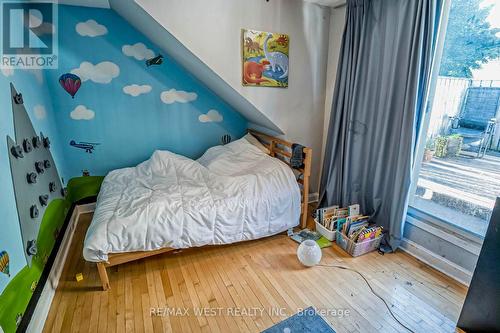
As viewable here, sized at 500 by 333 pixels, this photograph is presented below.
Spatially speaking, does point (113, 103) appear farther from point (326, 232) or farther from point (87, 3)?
point (326, 232)

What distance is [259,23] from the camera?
7.55 feet

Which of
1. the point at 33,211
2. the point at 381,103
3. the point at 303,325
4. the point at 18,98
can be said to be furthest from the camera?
the point at 381,103

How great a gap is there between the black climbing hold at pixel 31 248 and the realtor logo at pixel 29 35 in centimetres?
117

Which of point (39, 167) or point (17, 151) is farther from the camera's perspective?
point (39, 167)

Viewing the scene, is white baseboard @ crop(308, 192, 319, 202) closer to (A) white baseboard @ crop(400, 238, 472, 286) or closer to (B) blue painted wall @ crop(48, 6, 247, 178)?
(A) white baseboard @ crop(400, 238, 472, 286)

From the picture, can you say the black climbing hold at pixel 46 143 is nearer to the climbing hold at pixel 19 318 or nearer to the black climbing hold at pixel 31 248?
the black climbing hold at pixel 31 248

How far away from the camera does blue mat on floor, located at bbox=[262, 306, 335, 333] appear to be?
4.82 ft

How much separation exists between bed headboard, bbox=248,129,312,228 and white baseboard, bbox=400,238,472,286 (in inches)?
35.8

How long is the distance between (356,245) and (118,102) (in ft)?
9.24

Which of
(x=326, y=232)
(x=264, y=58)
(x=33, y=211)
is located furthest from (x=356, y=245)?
(x=33, y=211)

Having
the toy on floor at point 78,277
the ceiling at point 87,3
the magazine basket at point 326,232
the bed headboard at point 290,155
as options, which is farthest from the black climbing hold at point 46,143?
the magazine basket at point 326,232

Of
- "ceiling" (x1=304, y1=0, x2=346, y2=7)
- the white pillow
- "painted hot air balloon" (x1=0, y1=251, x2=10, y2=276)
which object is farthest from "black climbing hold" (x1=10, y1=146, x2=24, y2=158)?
"ceiling" (x1=304, y1=0, x2=346, y2=7)

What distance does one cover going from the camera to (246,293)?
175 cm

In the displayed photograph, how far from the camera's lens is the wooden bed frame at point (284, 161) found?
1761 mm
